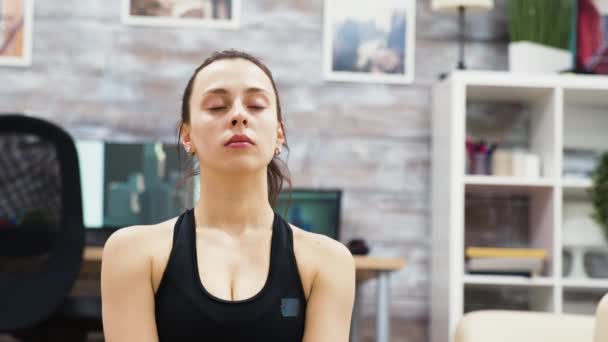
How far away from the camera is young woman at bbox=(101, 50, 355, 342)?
1.10m

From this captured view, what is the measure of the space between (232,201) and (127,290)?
0.53 feet

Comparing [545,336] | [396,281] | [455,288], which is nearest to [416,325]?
[396,281]

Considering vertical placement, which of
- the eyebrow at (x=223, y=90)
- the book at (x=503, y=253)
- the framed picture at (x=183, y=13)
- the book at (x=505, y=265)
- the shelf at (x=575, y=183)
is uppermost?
the framed picture at (x=183, y=13)

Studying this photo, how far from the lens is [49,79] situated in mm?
3986

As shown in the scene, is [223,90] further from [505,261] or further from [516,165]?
[516,165]

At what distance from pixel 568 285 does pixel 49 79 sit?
2196 mm

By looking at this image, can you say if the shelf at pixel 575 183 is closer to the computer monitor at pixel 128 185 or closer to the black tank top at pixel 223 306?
the computer monitor at pixel 128 185

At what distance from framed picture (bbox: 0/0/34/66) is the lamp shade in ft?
5.35

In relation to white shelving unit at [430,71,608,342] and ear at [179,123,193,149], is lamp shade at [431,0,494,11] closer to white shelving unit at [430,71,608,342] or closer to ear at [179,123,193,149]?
white shelving unit at [430,71,608,342]

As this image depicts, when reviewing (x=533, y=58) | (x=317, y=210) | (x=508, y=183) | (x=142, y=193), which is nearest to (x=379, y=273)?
(x=317, y=210)

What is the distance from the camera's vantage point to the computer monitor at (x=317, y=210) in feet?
12.2

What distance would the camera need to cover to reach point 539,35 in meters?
3.93

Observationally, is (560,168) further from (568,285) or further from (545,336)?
(545,336)

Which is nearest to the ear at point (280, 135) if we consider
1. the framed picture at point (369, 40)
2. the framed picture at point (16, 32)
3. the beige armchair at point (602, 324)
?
the beige armchair at point (602, 324)
